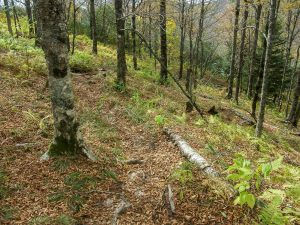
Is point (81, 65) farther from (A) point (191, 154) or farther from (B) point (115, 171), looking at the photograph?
(A) point (191, 154)

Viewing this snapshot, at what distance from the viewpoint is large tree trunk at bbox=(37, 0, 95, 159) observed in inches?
200

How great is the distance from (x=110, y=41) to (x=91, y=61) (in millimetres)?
21966

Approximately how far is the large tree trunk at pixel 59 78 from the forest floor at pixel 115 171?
11.5 inches

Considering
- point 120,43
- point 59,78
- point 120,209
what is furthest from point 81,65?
point 120,209

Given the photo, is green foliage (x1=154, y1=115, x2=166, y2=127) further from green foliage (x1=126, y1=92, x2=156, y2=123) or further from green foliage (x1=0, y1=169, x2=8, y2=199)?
green foliage (x1=0, y1=169, x2=8, y2=199)

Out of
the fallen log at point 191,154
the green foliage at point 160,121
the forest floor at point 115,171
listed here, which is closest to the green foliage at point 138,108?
the forest floor at point 115,171

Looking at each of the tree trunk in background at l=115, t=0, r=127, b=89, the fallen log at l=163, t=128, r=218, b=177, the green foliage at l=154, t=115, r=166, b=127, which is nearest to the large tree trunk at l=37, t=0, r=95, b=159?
the fallen log at l=163, t=128, r=218, b=177

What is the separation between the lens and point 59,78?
17.6 feet

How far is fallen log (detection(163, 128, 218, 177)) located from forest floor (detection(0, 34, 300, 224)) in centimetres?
13

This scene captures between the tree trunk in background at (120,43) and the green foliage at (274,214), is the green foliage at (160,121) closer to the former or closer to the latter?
the tree trunk in background at (120,43)

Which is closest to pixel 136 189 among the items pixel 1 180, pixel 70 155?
pixel 70 155

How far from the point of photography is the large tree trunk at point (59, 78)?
16.7 ft

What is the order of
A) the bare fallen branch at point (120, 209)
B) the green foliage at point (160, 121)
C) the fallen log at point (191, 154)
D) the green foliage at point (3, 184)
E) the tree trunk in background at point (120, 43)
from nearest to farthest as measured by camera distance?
the bare fallen branch at point (120, 209)
the green foliage at point (3, 184)
the fallen log at point (191, 154)
the green foliage at point (160, 121)
the tree trunk in background at point (120, 43)

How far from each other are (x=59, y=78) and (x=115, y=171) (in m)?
2.17
